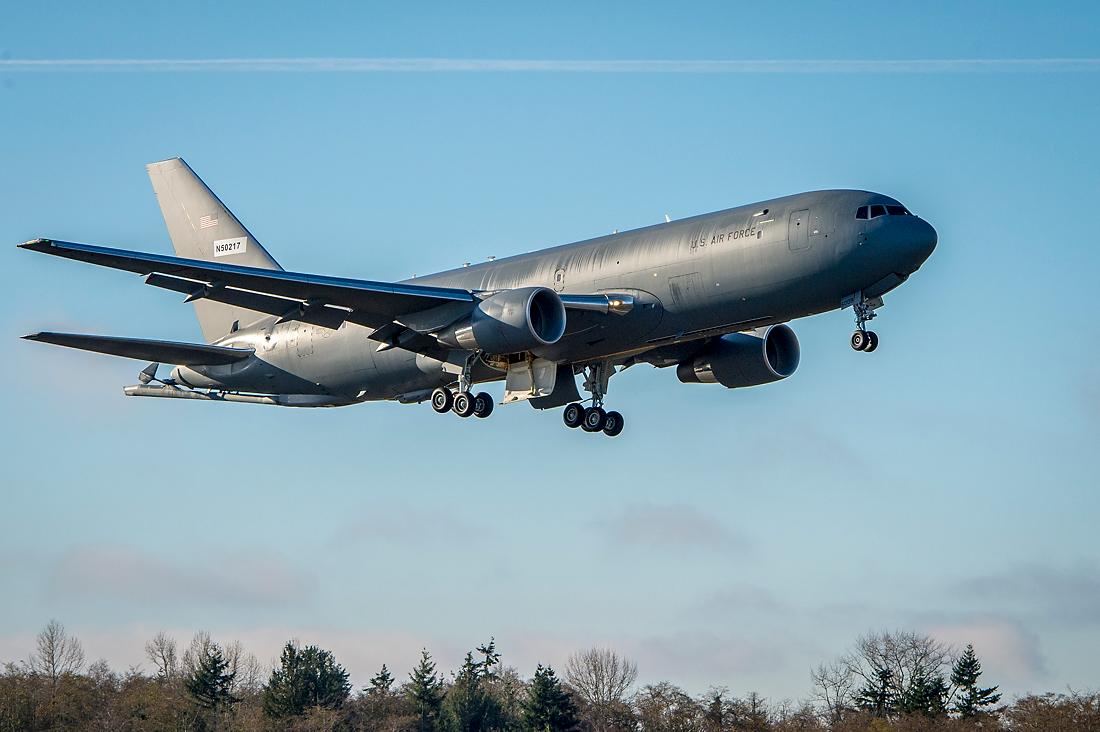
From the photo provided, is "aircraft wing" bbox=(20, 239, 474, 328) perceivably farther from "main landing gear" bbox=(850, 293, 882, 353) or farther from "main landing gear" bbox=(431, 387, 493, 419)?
"main landing gear" bbox=(850, 293, 882, 353)

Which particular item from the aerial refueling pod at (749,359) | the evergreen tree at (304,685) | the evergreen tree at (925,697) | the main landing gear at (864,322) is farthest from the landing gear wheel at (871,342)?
the evergreen tree at (304,685)

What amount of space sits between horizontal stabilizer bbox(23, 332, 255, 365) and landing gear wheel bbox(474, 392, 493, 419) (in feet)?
30.8

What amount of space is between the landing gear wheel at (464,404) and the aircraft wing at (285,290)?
10.6ft

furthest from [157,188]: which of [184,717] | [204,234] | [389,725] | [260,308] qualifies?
[389,725]

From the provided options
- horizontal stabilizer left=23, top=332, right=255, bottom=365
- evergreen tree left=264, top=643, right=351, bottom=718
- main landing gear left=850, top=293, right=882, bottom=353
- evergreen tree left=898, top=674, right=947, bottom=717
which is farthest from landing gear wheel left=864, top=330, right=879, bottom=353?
evergreen tree left=264, top=643, right=351, bottom=718

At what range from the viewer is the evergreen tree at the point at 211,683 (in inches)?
3634

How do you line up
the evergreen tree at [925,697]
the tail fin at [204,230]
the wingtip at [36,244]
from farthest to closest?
the evergreen tree at [925,697], the tail fin at [204,230], the wingtip at [36,244]

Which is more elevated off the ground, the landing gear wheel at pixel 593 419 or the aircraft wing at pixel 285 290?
the aircraft wing at pixel 285 290

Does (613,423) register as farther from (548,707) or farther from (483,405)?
(548,707)

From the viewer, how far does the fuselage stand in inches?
1667

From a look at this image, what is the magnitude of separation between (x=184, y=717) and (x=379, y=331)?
45436mm

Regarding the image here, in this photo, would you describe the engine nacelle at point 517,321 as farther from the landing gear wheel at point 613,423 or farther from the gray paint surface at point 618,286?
the landing gear wheel at point 613,423

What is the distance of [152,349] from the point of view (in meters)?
50.8

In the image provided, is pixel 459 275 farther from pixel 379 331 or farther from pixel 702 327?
pixel 702 327
